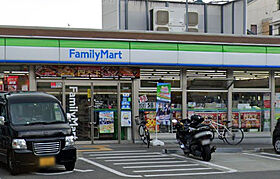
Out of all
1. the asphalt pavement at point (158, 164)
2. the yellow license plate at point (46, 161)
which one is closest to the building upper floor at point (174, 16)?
the asphalt pavement at point (158, 164)

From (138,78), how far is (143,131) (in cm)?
219

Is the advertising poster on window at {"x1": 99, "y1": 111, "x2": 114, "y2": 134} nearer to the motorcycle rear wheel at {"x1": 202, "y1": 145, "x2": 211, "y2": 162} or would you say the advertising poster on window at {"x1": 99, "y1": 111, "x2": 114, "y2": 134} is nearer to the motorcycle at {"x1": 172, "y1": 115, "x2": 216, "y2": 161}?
the motorcycle at {"x1": 172, "y1": 115, "x2": 216, "y2": 161}

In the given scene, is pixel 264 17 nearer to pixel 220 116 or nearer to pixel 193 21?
pixel 193 21

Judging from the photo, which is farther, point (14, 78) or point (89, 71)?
point (89, 71)

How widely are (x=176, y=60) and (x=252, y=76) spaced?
159 inches

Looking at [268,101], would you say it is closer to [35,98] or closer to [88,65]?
[88,65]

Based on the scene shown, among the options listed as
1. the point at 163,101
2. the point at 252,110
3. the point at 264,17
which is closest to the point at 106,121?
the point at 163,101

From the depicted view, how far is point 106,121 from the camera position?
679 inches

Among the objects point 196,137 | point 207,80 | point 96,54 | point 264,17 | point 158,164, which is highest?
point 264,17

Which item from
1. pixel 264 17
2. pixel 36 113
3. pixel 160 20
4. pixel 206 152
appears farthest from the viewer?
pixel 264 17

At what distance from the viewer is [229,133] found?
57.5 feet

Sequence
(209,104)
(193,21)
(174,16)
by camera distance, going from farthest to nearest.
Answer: (193,21) < (174,16) < (209,104)

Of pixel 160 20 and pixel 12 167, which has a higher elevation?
pixel 160 20

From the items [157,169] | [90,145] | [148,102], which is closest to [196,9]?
[148,102]
